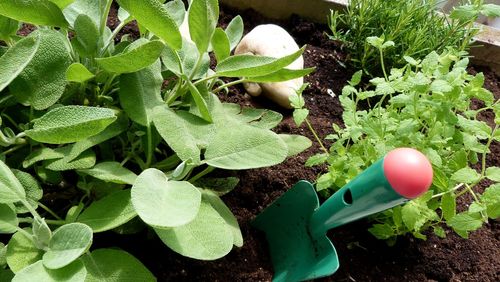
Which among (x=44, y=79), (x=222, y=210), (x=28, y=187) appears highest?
(x=44, y=79)

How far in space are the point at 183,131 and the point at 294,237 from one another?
320 mm

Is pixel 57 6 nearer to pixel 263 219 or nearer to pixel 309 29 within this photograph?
pixel 263 219

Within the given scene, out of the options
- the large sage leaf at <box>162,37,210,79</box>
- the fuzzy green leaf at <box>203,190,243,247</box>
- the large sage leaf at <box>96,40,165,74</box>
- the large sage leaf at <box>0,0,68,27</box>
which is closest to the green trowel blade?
the fuzzy green leaf at <box>203,190,243,247</box>

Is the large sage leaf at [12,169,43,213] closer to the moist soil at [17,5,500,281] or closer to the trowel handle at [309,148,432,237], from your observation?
the moist soil at [17,5,500,281]

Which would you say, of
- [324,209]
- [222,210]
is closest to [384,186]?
[324,209]

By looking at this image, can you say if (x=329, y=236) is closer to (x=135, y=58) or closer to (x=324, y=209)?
(x=324, y=209)

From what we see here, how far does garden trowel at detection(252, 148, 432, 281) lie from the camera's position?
25.6 inches

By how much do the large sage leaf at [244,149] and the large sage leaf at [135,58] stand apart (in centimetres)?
17

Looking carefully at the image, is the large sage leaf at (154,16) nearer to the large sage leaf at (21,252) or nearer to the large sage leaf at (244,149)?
the large sage leaf at (244,149)

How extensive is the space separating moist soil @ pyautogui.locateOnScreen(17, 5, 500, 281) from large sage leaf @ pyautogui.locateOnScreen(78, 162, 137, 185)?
0.17 meters

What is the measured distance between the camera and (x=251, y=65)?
87 centimetres

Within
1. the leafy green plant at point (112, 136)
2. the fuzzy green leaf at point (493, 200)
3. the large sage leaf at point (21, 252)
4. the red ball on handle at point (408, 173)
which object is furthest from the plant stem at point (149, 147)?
the fuzzy green leaf at point (493, 200)

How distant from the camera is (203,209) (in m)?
0.81

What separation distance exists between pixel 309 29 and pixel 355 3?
147 mm
